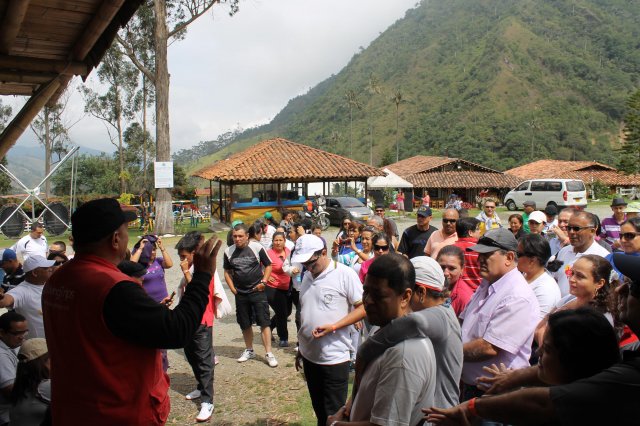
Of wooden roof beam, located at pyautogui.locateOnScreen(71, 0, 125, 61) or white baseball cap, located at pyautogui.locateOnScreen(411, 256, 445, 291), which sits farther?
wooden roof beam, located at pyautogui.locateOnScreen(71, 0, 125, 61)

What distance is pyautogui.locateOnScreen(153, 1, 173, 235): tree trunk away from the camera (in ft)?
62.1

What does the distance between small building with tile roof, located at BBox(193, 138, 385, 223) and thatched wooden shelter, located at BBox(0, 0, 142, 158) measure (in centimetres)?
1799

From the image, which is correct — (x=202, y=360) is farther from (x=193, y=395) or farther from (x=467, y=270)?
(x=467, y=270)

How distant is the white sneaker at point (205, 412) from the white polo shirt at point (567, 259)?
3.64 meters

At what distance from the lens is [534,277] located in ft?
12.2

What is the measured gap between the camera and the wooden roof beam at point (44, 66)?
3.19m

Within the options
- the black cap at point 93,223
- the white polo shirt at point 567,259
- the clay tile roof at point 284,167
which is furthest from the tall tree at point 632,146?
the black cap at point 93,223

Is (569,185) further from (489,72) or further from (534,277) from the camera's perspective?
(489,72)

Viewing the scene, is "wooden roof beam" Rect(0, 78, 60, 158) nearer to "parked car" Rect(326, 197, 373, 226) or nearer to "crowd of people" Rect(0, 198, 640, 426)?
"crowd of people" Rect(0, 198, 640, 426)

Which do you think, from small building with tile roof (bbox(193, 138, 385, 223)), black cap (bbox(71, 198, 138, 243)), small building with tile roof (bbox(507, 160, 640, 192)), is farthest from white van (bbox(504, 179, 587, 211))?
black cap (bbox(71, 198, 138, 243))

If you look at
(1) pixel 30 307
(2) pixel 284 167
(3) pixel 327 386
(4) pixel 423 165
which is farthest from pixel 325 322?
(4) pixel 423 165

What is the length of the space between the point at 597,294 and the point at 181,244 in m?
4.00

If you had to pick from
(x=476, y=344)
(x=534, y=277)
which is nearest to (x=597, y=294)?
(x=534, y=277)

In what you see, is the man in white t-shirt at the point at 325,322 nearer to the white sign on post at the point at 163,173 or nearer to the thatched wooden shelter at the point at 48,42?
the thatched wooden shelter at the point at 48,42
